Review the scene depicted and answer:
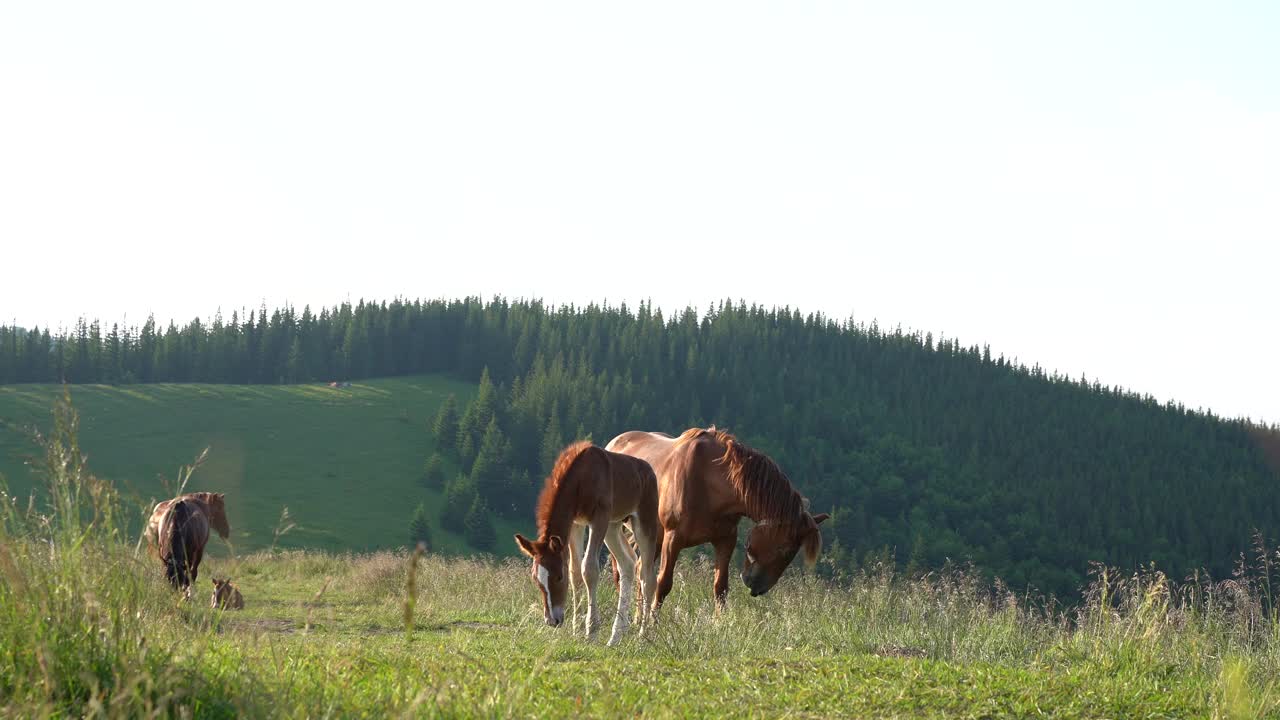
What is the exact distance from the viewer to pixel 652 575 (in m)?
10.4

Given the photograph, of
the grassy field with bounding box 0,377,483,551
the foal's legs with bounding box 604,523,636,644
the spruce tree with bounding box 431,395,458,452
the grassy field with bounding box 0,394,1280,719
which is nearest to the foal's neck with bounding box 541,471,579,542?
the foal's legs with bounding box 604,523,636,644

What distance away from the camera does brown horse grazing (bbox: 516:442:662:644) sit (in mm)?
8953

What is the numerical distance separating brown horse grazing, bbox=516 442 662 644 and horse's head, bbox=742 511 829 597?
1.08 metres

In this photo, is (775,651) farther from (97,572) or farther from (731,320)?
(731,320)

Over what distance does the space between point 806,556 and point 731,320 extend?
480 ft

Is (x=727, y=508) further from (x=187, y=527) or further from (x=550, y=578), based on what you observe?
(x=187, y=527)

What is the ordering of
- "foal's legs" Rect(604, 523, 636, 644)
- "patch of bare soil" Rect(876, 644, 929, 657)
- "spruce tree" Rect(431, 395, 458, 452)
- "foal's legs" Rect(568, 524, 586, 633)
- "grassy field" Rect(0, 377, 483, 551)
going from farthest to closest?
"spruce tree" Rect(431, 395, 458, 452)
"grassy field" Rect(0, 377, 483, 551)
"foal's legs" Rect(568, 524, 586, 633)
"foal's legs" Rect(604, 523, 636, 644)
"patch of bare soil" Rect(876, 644, 929, 657)

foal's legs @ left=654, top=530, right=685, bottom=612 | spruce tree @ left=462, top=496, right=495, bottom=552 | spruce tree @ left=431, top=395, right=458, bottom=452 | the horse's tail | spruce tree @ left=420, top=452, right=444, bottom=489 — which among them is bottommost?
spruce tree @ left=462, top=496, right=495, bottom=552

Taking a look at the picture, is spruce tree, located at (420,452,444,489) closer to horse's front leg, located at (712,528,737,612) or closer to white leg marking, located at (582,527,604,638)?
horse's front leg, located at (712,528,737,612)

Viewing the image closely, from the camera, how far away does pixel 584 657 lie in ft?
25.5

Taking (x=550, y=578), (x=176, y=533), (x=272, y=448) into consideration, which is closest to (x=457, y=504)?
(x=272, y=448)

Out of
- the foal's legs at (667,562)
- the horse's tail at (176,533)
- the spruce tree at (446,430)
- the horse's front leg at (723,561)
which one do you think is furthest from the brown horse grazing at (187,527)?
the spruce tree at (446,430)

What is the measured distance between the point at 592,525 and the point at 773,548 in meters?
2.24

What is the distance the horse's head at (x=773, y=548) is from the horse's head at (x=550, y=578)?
260cm
